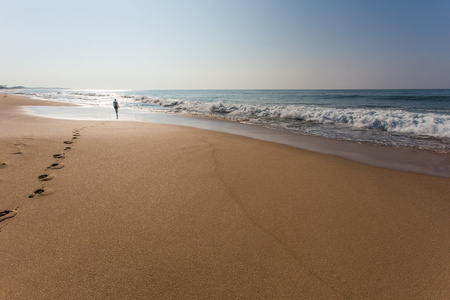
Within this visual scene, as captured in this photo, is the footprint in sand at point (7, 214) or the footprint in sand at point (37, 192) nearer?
the footprint in sand at point (7, 214)

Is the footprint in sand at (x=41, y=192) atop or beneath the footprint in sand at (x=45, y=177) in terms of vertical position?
beneath

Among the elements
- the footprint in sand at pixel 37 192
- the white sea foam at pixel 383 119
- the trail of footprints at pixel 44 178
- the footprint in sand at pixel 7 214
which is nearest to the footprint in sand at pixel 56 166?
the trail of footprints at pixel 44 178

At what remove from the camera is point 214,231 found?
2518mm

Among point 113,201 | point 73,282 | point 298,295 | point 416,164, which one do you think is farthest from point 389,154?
point 73,282

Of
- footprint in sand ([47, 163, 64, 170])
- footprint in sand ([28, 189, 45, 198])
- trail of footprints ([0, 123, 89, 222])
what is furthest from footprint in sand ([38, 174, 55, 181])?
footprint in sand ([28, 189, 45, 198])

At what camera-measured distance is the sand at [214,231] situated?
1.85 m

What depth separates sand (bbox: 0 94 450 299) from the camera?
1851mm

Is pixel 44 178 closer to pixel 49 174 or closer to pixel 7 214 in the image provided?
pixel 49 174

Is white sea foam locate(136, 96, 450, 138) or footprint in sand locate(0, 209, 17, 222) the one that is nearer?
footprint in sand locate(0, 209, 17, 222)

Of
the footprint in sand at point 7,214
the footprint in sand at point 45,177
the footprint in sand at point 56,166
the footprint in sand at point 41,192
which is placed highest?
the footprint in sand at point 56,166

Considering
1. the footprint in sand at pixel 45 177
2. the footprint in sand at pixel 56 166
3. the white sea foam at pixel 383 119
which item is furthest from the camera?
the white sea foam at pixel 383 119

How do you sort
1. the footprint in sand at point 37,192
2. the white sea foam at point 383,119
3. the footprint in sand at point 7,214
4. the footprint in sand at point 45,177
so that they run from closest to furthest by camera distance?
the footprint in sand at point 7,214, the footprint in sand at point 37,192, the footprint in sand at point 45,177, the white sea foam at point 383,119

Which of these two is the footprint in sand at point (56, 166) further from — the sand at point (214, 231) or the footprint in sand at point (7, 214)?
the footprint in sand at point (7, 214)

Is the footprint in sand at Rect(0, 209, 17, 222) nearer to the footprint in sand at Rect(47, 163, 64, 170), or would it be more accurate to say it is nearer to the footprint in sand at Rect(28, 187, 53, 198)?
the footprint in sand at Rect(28, 187, 53, 198)
